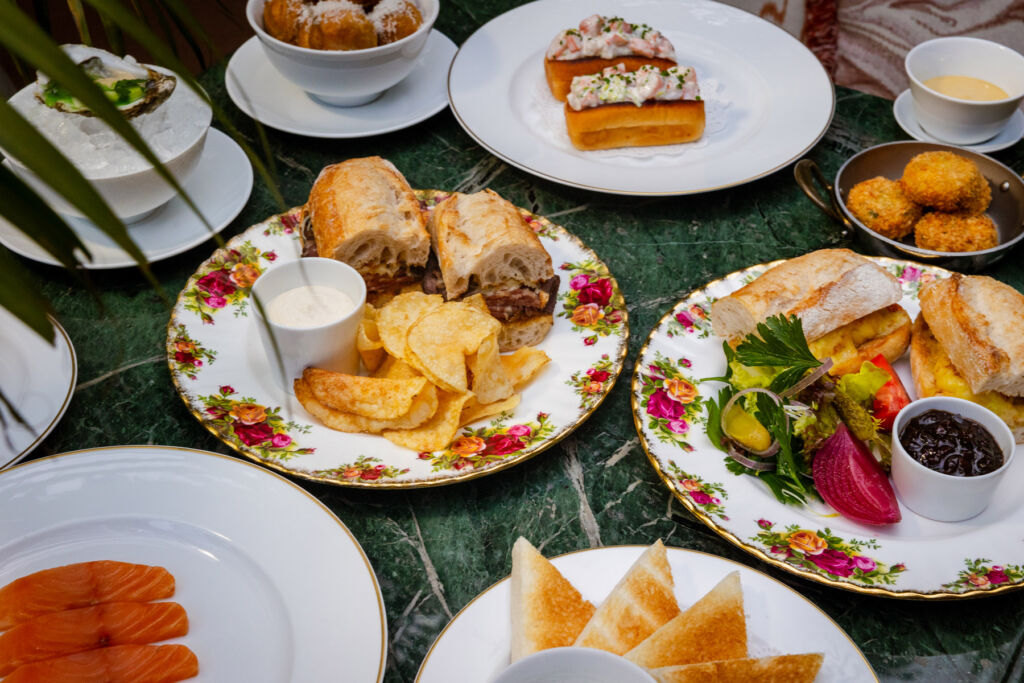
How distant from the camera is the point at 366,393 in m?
1.71

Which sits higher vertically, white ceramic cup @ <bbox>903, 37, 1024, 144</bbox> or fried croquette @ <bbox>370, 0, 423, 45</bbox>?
fried croquette @ <bbox>370, 0, 423, 45</bbox>

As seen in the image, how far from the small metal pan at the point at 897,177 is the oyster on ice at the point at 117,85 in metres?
1.73

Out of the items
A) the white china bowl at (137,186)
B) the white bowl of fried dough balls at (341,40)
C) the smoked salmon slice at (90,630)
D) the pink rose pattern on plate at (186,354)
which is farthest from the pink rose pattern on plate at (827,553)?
the white bowl of fried dough balls at (341,40)

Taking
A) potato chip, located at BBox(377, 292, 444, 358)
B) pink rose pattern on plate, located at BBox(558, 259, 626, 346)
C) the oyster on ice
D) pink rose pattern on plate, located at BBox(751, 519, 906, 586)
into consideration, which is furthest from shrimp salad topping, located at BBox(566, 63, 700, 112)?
pink rose pattern on plate, located at BBox(751, 519, 906, 586)

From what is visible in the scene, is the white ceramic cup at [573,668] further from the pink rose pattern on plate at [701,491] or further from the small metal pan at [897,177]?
the small metal pan at [897,177]

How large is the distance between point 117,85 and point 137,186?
267mm

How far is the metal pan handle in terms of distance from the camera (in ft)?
7.59

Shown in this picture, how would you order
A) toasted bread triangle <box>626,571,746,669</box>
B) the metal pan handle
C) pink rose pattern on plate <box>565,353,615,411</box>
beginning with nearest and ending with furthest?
toasted bread triangle <box>626,571,746,669</box> < pink rose pattern on plate <box>565,353,615,411</box> < the metal pan handle

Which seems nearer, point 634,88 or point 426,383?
point 426,383

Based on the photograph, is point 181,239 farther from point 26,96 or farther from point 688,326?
point 688,326

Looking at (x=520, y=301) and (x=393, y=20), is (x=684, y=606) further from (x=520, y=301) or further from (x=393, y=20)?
(x=393, y=20)

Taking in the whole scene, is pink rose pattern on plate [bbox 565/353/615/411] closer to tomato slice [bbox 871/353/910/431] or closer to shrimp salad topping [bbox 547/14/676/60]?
tomato slice [bbox 871/353/910/431]

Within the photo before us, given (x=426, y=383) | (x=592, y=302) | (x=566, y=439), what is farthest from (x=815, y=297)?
(x=426, y=383)

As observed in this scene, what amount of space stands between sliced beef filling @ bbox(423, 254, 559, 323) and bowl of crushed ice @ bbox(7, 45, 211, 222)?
77 cm
